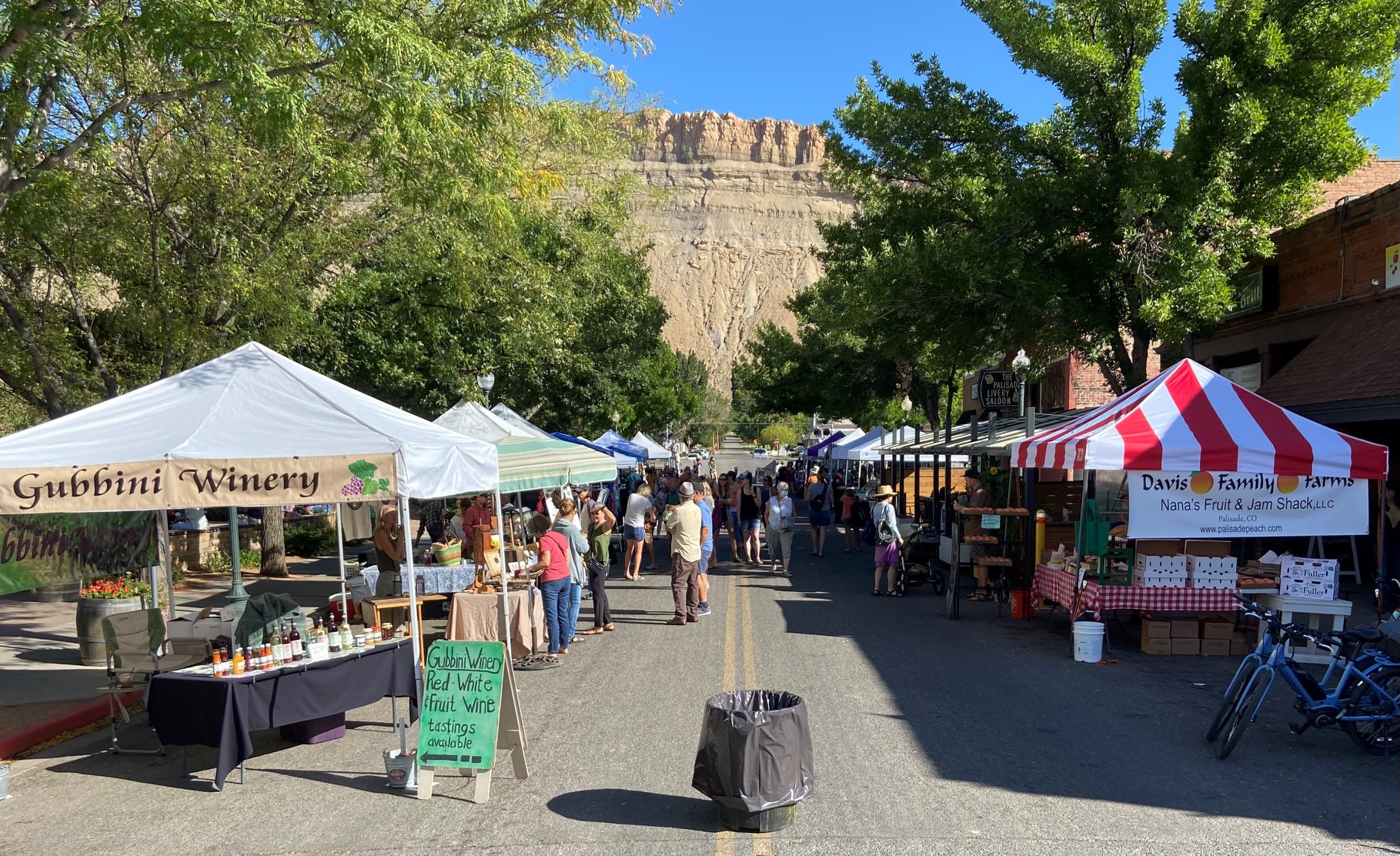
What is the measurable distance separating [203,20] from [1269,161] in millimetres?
14450

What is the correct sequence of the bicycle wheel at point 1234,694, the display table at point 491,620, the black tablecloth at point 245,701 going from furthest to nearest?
the display table at point 491,620
the bicycle wheel at point 1234,694
the black tablecloth at point 245,701

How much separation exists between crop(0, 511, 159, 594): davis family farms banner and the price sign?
5.12 m

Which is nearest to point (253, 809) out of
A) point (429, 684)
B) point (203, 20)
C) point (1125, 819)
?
point (429, 684)

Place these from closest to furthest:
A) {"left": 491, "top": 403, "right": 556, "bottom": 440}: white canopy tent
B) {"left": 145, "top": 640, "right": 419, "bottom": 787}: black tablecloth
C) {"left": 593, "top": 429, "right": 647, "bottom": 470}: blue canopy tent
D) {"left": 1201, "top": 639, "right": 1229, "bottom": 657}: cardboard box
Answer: {"left": 145, "top": 640, "right": 419, "bottom": 787}: black tablecloth < {"left": 1201, "top": 639, "right": 1229, "bottom": 657}: cardboard box < {"left": 491, "top": 403, "right": 556, "bottom": 440}: white canopy tent < {"left": 593, "top": 429, "right": 647, "bottom": 470}: blue canopy tent

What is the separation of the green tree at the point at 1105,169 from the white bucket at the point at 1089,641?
5969 millimetres

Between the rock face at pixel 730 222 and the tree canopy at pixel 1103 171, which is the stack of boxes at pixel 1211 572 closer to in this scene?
the tree canopy at pixel 1103 171

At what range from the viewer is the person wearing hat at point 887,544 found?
15492 millimetres

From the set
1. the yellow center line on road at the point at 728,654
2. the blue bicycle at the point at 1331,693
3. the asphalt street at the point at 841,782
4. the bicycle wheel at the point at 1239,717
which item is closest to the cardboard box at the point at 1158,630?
the asphalt street at the point at 841,782

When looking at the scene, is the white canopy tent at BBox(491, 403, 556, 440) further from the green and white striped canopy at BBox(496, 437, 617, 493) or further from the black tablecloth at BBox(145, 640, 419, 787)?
the black tablecloth at BBox(145, 640, 419, 787)

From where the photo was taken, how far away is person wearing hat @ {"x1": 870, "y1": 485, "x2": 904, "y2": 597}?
15492 millimetres

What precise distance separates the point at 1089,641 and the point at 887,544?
17.4ft

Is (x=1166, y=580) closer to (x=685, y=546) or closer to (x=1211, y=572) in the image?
(x=1211, y=572)

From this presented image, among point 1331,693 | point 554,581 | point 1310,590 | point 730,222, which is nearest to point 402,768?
point 554,581

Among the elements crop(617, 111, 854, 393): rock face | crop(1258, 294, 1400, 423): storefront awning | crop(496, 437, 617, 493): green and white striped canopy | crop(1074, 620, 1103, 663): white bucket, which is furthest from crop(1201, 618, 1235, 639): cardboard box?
crop(617, 111, 854, 393): rock face
